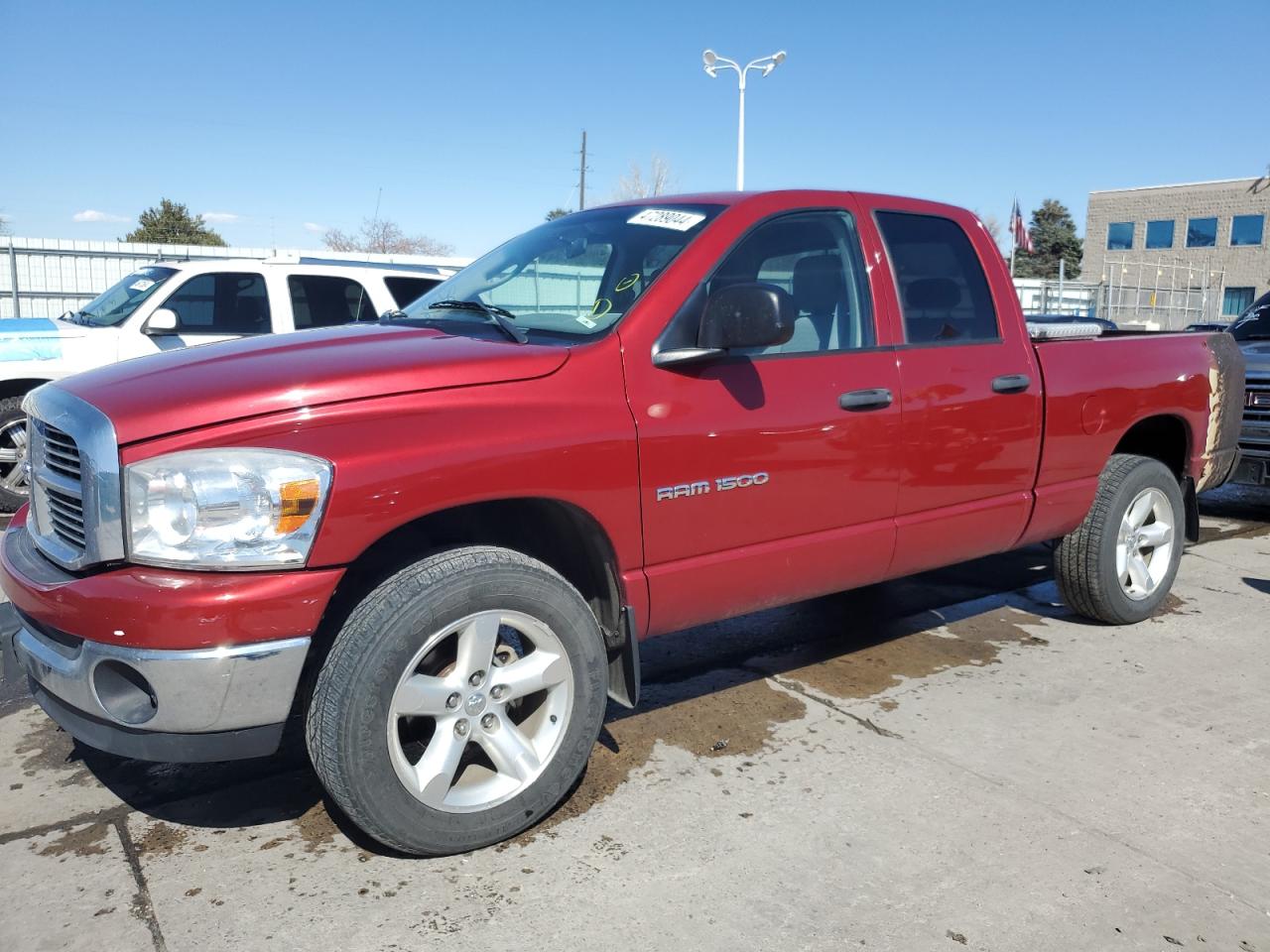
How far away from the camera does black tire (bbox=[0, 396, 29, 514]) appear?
7.47 metres

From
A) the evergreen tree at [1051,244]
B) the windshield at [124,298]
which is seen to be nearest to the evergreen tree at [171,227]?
the windshield at [124,298]

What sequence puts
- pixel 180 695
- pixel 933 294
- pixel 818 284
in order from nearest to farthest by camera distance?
1. pixel 180 695
2. pixel 818 284
3. pixel 933 294

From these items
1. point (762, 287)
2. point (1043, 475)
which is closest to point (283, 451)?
point (762, 287)

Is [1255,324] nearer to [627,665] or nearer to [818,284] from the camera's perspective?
[818,284]

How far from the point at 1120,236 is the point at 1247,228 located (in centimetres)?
576

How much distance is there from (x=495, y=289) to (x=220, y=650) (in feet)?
5.90

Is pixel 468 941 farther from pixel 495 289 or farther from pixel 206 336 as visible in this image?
pixel 206 336

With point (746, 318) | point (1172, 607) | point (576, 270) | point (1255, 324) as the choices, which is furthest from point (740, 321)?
point (1255, 324)

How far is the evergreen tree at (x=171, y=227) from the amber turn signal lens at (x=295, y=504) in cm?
4035

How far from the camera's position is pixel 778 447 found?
3354 mm

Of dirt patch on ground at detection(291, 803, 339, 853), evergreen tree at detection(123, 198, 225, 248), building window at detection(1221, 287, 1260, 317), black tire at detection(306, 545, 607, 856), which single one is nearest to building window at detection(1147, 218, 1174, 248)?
building window at detection(1221, 287, 1260, 317)

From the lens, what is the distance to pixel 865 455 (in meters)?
3.61

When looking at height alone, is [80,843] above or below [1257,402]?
below

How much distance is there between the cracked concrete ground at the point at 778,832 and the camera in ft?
8.48
